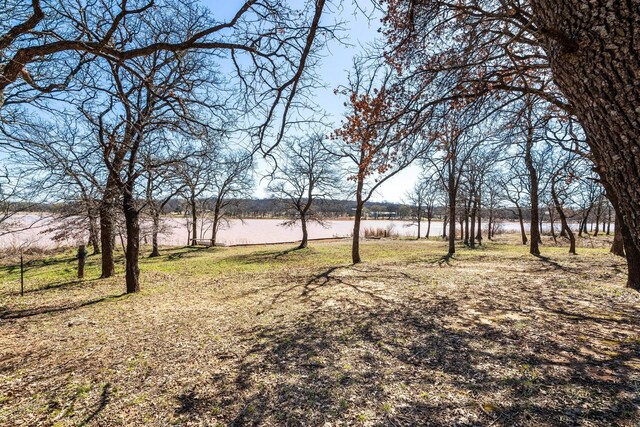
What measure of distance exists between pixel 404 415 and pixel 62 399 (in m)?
3.21

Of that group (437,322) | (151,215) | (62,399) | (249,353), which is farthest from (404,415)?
(151,215)

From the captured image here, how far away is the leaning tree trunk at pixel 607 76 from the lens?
120 cm

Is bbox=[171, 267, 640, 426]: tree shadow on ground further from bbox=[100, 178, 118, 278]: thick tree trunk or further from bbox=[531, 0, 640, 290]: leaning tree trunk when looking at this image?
bbox=[100, 178, 118, 278]: thick tree trunk

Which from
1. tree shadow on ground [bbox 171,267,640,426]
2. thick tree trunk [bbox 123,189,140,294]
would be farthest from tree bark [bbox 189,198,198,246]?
tree shadow on ground [bbox 171,267,640,426]

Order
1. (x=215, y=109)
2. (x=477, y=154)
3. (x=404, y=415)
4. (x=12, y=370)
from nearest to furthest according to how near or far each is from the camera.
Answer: (x=404, y=415)
(x=12, y=370)
(x=215, y=109)
(x=477, y=154)

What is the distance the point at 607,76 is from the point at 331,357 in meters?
3.47

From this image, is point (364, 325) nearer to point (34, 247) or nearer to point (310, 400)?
point (310, 400)

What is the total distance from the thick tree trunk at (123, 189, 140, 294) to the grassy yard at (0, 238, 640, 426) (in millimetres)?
741

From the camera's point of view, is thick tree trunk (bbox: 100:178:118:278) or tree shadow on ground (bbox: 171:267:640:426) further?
thick tree trunk (bbox: 100:178:118:278)

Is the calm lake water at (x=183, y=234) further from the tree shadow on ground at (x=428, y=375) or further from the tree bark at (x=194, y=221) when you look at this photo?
the tree shadow on ground at (x=428, y=375)

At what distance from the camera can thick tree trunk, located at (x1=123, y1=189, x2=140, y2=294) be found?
725cm

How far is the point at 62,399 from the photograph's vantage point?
112 inches

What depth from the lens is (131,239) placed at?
7.44 metres

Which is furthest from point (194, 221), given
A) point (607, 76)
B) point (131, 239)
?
point (607, 76)
